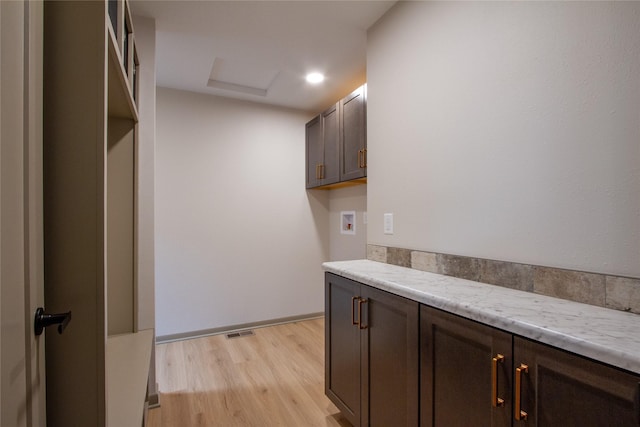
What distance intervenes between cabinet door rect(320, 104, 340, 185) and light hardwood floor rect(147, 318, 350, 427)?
1659 millimetres

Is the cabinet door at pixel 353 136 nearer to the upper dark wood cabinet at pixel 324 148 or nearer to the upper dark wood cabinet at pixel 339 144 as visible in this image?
the upper dark wood cabinet at pixel 339 144

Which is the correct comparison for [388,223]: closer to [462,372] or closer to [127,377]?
[462,372]

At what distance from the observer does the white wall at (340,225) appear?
317cm

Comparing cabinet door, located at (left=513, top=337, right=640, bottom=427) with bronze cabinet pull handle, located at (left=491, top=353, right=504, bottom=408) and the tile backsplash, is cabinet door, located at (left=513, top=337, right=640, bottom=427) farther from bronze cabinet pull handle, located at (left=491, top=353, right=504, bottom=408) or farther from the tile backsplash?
the tile backsplash

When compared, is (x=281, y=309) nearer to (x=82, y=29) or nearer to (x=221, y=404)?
(x=221, y=404)

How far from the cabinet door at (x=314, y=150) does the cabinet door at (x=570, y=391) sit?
2.65 meters

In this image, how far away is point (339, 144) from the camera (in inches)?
113

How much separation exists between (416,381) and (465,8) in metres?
1.73

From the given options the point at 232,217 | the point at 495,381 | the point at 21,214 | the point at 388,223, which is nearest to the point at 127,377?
the point at 21,214

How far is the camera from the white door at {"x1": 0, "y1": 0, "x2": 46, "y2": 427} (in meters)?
0.60

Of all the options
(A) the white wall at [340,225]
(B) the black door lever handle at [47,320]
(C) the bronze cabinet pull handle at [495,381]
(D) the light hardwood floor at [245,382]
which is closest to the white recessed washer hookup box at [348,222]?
(A) the white wall at [340,225]

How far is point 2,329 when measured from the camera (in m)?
0.58

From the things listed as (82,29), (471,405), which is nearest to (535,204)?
(471,405)

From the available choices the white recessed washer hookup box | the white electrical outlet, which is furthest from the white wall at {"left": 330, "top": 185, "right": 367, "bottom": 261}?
the white electrical outlet
